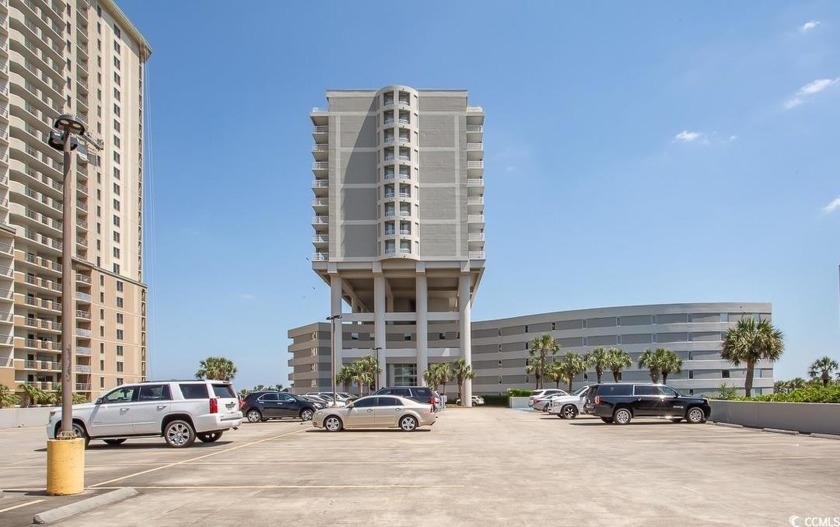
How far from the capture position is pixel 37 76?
75.2m

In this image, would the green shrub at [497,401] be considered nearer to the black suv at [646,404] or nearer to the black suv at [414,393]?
the black suv at [414,393]

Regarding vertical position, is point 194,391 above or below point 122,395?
above

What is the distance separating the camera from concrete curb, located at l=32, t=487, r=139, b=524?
10.3m

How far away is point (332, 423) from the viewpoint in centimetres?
3111

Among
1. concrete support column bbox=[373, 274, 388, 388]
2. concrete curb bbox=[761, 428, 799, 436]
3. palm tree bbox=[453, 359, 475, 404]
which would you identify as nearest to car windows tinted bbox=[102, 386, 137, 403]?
concrete curb bbox=[761, 428, 799, 436]

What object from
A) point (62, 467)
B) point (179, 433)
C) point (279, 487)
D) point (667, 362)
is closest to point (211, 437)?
point (179, 433)

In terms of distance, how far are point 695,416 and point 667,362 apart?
2693 inches

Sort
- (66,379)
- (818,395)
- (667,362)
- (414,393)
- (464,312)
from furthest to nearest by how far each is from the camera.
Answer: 1. (667,362)
2. (464,312)
3. (414,393)
4. (818,395)
5. (66,379)

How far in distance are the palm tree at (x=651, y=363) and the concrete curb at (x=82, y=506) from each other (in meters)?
94.1

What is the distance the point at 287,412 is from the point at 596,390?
17.7 meters

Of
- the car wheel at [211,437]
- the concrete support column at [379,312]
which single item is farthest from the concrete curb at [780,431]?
the concrete support column at [379,312]

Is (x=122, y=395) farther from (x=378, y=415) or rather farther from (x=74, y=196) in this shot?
(x=74, y=196)

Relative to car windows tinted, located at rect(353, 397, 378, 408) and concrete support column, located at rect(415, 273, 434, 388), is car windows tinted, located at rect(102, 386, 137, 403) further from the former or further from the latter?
concrete support column, located at rect(415, 273, 434, 388)

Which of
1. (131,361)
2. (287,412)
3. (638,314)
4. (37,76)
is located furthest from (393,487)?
(638,314)
